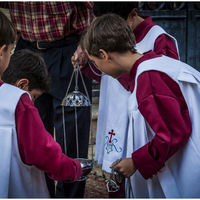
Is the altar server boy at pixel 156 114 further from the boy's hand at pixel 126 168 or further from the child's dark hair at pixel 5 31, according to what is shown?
the child's dark hair at pixel 5 31

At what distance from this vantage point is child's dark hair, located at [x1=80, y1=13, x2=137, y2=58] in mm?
1525

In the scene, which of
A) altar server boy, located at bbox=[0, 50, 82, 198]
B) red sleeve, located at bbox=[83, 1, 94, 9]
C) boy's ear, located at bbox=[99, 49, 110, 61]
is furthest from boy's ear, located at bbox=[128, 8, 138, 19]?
altar server boy, located at bbox=[0, 50, 82, 198]

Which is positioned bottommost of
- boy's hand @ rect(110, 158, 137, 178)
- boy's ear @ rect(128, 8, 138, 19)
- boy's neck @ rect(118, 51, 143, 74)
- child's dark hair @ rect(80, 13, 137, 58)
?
boy's hand @ rect(110, 158, 137, 178)

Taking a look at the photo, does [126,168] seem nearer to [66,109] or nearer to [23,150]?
[23,150]

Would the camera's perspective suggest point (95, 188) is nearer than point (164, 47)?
No

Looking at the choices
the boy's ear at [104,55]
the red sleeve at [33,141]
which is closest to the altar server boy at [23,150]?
the red sleeve at [33,141]

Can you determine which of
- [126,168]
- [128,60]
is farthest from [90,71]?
[126,168]

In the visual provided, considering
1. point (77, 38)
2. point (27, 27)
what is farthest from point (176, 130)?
point (27, 27)

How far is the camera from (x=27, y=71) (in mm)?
1567

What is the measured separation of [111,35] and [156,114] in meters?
0.52

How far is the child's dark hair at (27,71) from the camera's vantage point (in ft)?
5.03

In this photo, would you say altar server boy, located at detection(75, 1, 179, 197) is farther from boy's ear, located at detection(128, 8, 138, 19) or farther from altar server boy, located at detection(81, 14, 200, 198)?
altar server boy, located at detection(81, 14, 200, 198)

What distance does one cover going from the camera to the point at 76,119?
214 centimetres

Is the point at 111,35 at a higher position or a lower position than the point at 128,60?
higher
